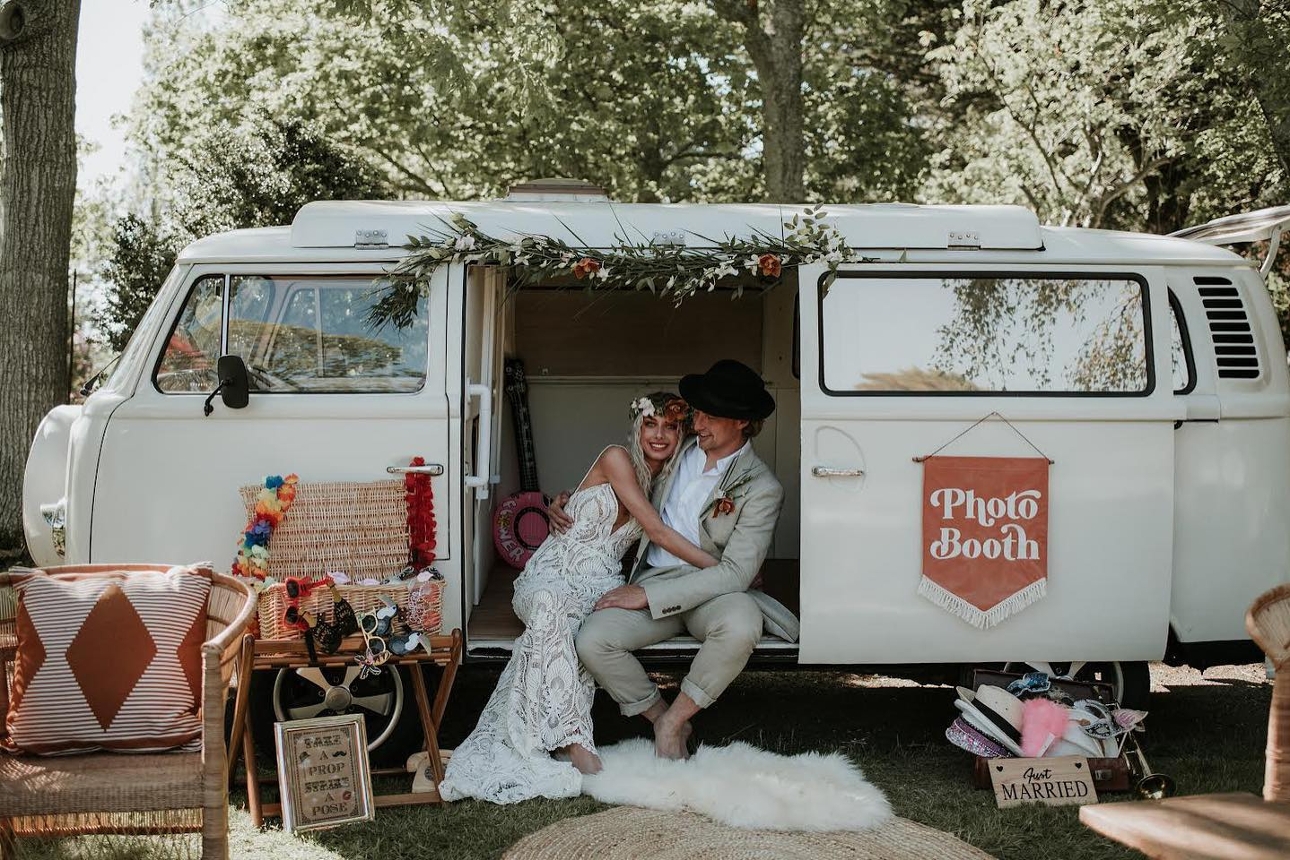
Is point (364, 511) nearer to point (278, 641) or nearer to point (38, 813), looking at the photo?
point (278, 641)

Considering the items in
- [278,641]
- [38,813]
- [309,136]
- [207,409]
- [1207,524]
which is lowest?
[38,813]

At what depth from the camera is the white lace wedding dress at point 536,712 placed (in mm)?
4973

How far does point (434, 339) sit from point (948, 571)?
8.07ft

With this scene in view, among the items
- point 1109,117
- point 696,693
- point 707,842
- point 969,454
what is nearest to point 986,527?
point 969,454

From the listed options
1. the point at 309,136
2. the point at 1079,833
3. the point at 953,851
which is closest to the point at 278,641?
the point at 953,851

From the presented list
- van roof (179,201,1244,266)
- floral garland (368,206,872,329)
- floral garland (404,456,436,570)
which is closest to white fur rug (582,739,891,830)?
floral garland (404,456,436,570)

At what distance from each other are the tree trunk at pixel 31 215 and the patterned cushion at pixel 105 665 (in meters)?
4.77

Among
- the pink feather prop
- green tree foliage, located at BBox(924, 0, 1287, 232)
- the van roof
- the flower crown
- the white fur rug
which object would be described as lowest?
the white fur rug

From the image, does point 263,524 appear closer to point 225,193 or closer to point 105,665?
point 105,665

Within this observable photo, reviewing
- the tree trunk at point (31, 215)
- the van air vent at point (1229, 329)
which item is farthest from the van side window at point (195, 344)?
the van air vent at point (1229, 329)

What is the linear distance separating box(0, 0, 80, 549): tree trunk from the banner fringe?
622cm

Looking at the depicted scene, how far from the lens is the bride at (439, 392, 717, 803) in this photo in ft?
16.5

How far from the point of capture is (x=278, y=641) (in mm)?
4746

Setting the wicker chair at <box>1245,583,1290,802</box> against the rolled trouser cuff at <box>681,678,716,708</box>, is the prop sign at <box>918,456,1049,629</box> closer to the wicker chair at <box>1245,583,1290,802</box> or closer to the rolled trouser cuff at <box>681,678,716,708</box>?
the rolled trouser cuff at <box>681,678,716,708</box>
